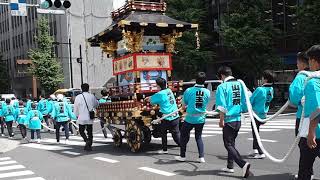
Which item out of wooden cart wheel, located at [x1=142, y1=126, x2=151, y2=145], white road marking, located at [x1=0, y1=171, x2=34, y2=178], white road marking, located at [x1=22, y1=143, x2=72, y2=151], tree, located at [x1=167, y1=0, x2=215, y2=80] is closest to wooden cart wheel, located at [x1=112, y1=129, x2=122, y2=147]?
wooden cart wheel, located at [x1=142, y1=126, x2=151, y2=145]

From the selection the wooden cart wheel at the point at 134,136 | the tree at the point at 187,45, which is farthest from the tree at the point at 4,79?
the wooden cart wheel at the point at 134,136

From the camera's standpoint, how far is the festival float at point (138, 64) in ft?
35.4

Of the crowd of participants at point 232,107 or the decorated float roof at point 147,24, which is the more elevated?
the decorated float roof at point 147,24

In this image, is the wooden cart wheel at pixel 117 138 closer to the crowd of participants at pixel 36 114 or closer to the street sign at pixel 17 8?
the crowd of participants at pixel 36 114

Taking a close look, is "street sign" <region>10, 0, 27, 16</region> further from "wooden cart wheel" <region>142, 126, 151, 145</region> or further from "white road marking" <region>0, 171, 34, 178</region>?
"white road marking" <region>0, 171, 34, 178</region>

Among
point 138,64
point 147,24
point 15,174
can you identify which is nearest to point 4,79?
point 138,64

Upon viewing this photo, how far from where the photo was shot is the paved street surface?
25.4ft

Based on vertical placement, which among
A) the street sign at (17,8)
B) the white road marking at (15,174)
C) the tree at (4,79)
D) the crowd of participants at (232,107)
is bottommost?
the white road marking at (15,174)

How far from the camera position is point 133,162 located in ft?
30.6

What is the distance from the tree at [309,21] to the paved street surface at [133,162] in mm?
10178

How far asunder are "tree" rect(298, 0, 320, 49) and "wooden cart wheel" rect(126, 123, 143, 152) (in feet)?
48.2

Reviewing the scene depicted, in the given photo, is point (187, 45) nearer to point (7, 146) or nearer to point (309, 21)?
point (309, 21)

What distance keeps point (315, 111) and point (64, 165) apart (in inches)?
256

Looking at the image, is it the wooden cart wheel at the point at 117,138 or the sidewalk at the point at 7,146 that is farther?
the sidewalk at the point at 7,146
